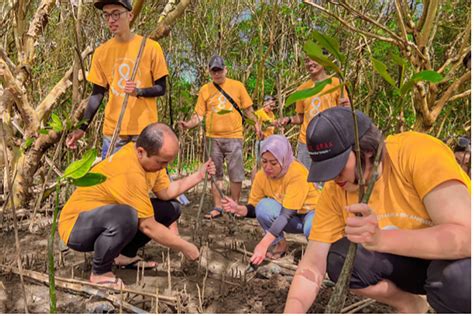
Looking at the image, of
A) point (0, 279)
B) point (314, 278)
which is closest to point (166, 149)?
point (314, 278)

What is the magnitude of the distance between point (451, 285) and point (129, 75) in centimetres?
218

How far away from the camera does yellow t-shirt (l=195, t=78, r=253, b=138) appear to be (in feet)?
13.0

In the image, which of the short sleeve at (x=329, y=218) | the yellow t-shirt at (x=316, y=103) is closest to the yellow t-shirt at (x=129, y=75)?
the yellow t-shirt at (x=316, y=103)

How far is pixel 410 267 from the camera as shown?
1583 mm

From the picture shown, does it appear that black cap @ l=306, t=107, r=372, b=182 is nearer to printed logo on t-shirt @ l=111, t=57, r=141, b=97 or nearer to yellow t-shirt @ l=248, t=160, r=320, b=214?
yellow t-shirt @ l=248, t=160, r=320, b=214

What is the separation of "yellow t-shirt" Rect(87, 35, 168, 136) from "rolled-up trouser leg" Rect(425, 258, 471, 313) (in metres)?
1.96

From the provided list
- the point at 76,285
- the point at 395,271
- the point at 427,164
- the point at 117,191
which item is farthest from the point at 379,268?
the point at 76,285

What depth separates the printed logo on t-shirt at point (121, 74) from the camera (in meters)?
2.77

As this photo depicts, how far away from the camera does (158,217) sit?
101 inches

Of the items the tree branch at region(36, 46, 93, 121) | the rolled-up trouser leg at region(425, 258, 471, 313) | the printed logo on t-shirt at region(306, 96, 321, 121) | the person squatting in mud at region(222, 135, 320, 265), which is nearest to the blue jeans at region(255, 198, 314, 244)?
the person squatting in mud at region(222, 135, 320, 265)

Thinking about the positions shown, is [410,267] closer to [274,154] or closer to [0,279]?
[274,154]

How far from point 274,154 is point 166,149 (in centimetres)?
70

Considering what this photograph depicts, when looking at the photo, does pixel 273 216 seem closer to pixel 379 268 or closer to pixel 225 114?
pixel 379 268

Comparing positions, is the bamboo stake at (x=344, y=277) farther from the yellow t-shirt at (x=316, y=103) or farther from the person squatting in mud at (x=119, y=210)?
the yellow t-shirt at (x=316, y=103)
